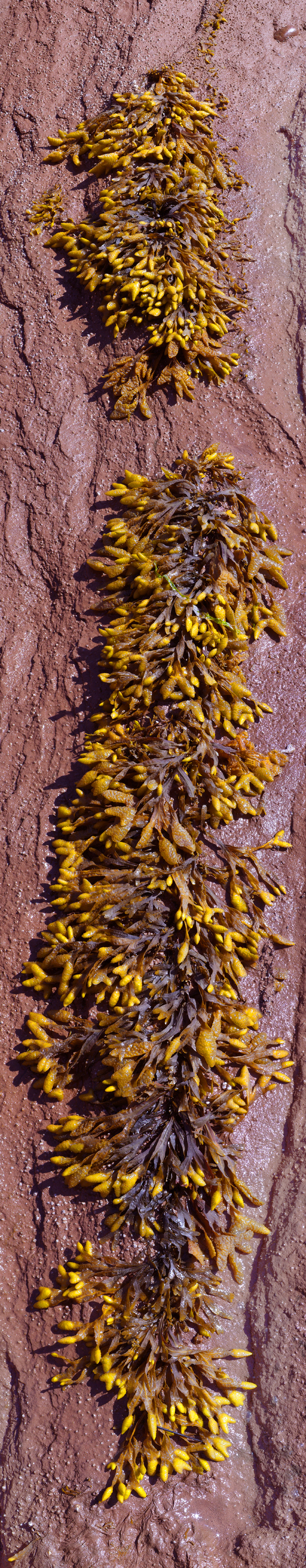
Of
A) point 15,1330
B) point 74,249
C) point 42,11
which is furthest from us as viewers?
point 42,11

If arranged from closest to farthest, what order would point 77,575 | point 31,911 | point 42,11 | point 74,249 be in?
1. point 31,911
2. point 77,575
3. point 74,249
4. point 42,11

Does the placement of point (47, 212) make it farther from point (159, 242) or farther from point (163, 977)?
point (163, 977)

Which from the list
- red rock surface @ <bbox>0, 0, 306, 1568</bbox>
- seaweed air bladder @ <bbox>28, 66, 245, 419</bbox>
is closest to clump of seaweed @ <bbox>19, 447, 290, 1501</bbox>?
red rock surface @ <bbox>0, 0, 306, 1568</bbox>

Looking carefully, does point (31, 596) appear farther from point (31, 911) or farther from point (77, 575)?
point (31, 911)

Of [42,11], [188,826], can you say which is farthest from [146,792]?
[42,11]

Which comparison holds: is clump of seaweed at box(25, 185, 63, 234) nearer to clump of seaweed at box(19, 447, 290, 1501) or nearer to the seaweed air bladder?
the seaweed air bladder

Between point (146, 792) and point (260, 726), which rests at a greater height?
point (260, 726)
